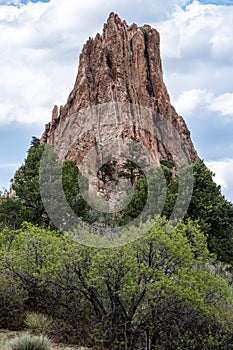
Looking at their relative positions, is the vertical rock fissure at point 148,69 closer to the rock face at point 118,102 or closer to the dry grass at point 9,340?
the rock face at point 118,102

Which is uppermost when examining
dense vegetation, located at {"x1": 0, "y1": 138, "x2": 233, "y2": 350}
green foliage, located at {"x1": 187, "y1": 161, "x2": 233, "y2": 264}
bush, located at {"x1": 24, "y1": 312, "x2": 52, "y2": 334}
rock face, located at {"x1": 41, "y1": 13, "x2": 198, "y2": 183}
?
rock face, located at {"x1": 41, "y1": 13, "x2": 198, "y2": 183}

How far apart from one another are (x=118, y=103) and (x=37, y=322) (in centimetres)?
4789

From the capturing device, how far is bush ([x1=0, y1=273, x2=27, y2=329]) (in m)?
15.1

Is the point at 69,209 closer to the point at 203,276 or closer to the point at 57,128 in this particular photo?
the point at 203,276

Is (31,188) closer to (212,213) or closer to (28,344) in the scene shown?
(212,213)

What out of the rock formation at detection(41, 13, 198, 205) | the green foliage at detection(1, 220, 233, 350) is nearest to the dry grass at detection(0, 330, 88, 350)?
the green foliage at detection(1, 220, 233, 350)

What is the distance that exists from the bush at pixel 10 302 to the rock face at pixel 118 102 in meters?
39.5

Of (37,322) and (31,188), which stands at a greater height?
(31,188)

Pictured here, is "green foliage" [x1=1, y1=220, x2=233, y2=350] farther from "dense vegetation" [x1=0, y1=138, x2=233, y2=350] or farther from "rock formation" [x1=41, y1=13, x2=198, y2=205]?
"rock formation" [x1=41, y1=13, x2=198, y2=205]

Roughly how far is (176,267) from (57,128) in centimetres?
5205

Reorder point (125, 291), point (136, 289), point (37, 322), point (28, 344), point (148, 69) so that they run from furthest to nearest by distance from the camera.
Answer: point (148, 69) < point (37, 322) < point (125, 291) < point (136, 289) < point (28, 344)

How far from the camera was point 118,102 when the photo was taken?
199 ft

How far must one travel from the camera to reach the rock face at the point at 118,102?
56.8 metres

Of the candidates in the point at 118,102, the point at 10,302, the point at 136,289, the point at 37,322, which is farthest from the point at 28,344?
the point at 118,102
